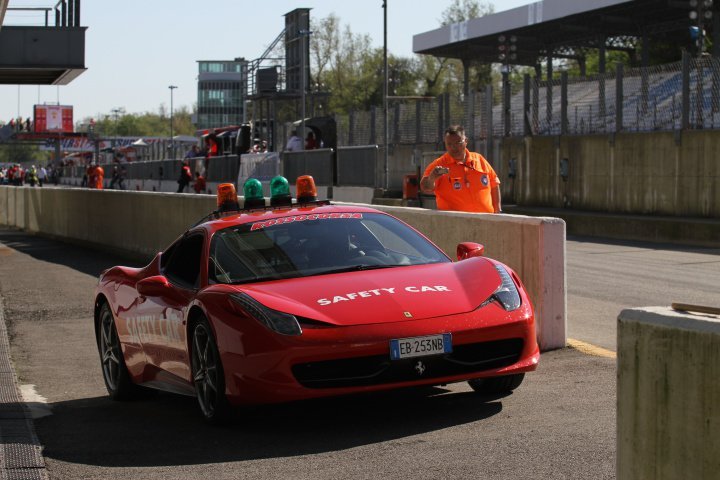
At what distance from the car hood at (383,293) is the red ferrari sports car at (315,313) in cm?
1

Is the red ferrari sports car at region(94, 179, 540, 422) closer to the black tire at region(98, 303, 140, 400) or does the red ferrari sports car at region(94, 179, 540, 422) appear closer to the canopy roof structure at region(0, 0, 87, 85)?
the black tire at region(98, 303, 140, 400)

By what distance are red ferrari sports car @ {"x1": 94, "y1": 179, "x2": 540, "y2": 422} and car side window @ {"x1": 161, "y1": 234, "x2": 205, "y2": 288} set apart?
0.01m

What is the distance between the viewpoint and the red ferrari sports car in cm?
705

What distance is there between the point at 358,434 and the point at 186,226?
567 inches

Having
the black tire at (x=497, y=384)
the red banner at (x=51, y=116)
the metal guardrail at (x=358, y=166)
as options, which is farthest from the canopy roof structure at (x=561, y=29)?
the red banner at (x=51, y=116)

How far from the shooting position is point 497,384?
7930mm

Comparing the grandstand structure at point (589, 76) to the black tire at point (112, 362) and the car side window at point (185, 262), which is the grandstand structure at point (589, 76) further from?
the car side window at point (185, 262)

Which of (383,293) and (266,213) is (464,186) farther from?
(383,293)

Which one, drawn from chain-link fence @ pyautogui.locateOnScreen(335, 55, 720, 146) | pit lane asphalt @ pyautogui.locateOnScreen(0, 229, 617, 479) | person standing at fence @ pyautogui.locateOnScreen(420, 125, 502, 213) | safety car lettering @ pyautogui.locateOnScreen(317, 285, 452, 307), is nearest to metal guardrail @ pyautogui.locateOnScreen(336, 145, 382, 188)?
chain-link fence @ pyautogui.locateOnScreen(335, 55, 720, 146)

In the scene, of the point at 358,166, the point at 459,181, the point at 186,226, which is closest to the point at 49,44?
the point at 186,226

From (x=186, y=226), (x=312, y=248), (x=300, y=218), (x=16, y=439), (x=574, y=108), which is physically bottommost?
(x=16, y=439)

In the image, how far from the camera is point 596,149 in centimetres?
3238

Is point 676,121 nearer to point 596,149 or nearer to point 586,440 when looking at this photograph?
point 596,149

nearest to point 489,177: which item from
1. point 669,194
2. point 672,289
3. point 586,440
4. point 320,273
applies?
point 672,289
